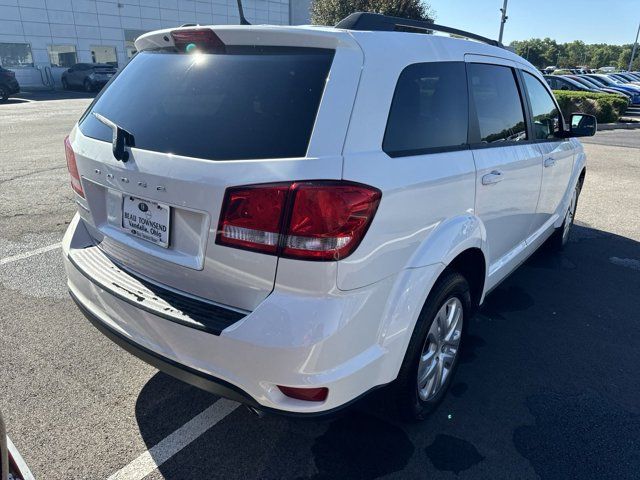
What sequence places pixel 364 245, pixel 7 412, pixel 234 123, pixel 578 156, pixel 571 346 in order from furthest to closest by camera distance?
1. pixel 578 156
2. pixel 571 346
3. pixel 7 412
4. pixel 234 123
5. pixel 364 245

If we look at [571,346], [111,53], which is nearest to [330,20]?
[111,53]

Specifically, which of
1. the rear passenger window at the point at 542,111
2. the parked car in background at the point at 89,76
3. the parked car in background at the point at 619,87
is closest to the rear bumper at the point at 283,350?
the rear passenger window at the point at 542,111

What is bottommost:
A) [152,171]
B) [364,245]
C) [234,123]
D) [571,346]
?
[571,346]

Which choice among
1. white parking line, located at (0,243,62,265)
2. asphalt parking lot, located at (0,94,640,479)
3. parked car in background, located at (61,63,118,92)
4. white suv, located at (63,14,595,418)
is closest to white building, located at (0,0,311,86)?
parked car in background, located at (61,63,118,92)

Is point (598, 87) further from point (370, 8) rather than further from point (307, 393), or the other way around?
point (307, 393)

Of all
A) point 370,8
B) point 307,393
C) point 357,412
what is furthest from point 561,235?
point 370,8

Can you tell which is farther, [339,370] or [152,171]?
[152,171]

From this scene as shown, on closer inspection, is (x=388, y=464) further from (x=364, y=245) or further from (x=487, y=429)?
(x=364, y=245)

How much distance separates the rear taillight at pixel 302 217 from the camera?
5.79 feet

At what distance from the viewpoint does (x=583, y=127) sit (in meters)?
4.35

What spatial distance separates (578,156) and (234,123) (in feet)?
13.5

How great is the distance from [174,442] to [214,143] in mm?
1495

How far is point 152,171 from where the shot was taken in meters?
2.04

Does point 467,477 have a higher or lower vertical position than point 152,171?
lower
